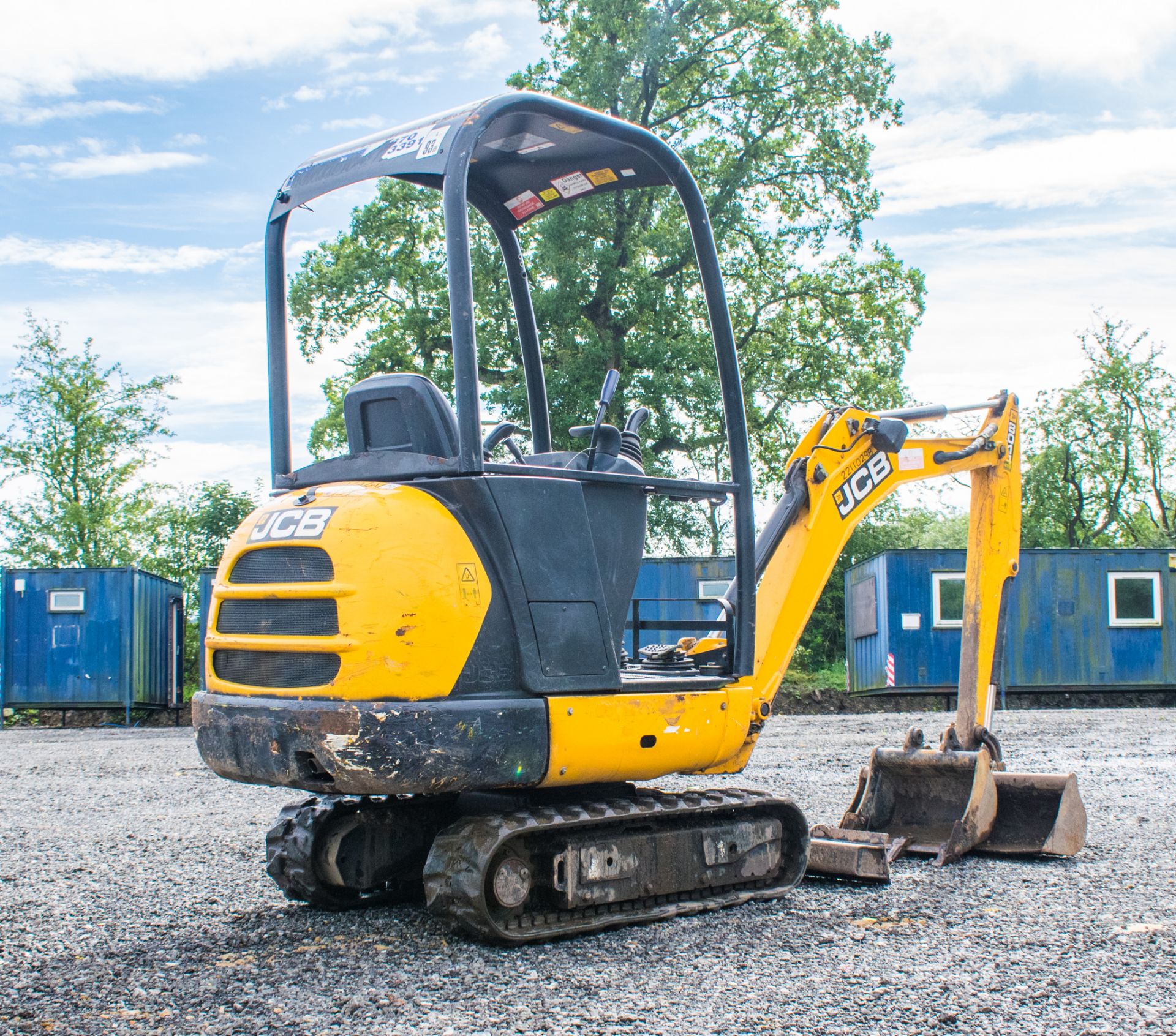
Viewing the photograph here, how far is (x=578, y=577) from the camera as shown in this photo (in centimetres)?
423

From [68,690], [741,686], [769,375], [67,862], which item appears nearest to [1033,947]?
[741,686]

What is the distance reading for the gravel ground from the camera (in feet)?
11.1

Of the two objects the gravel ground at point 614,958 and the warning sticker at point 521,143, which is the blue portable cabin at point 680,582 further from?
the warning sticker at point 521,143

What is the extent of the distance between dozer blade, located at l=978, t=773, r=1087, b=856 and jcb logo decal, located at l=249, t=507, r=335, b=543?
12.1 feet

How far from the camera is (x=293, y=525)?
4.15 m

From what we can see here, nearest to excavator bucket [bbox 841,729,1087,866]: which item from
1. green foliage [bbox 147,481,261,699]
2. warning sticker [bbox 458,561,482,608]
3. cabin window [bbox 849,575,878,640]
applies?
warning sticker [bbox 458,561,482,608]

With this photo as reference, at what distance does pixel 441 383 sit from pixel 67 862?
1916 centimetres

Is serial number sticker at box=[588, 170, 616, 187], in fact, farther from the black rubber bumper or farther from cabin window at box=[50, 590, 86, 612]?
cabin window at box=[50, 590, 86, 612]

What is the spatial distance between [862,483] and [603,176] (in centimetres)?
196

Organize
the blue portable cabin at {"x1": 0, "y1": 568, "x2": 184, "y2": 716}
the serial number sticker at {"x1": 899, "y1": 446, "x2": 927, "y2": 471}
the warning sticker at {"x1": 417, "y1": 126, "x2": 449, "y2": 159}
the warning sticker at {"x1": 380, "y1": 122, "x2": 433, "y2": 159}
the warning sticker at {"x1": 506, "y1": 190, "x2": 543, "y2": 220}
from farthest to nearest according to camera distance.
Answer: the blue portable cabin at {"x1": 0, "y1": 568, "x2": 184, "y2": 716} → the serial number sticker at {"x1": 899, "y1": 446, "x2": 927, "y2": 471} → the warning sticker at {"x1": 506, "y1": 190, "x2": 543, "y2": 220} → the warning sticker at {"x1": 380, "y1": 122, "x2": 433, "y2": 159} → the warning sticker at {"x1": 417, "y1": 126, "x2": 449, "y2": 159}

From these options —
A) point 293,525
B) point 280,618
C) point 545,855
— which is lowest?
point 545,855

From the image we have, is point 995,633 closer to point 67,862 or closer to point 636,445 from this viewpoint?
point 636,445

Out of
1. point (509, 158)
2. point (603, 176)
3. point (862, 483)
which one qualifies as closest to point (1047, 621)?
point (862, 483)

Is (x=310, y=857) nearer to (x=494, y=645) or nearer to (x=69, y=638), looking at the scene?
(x=494, y=645)
